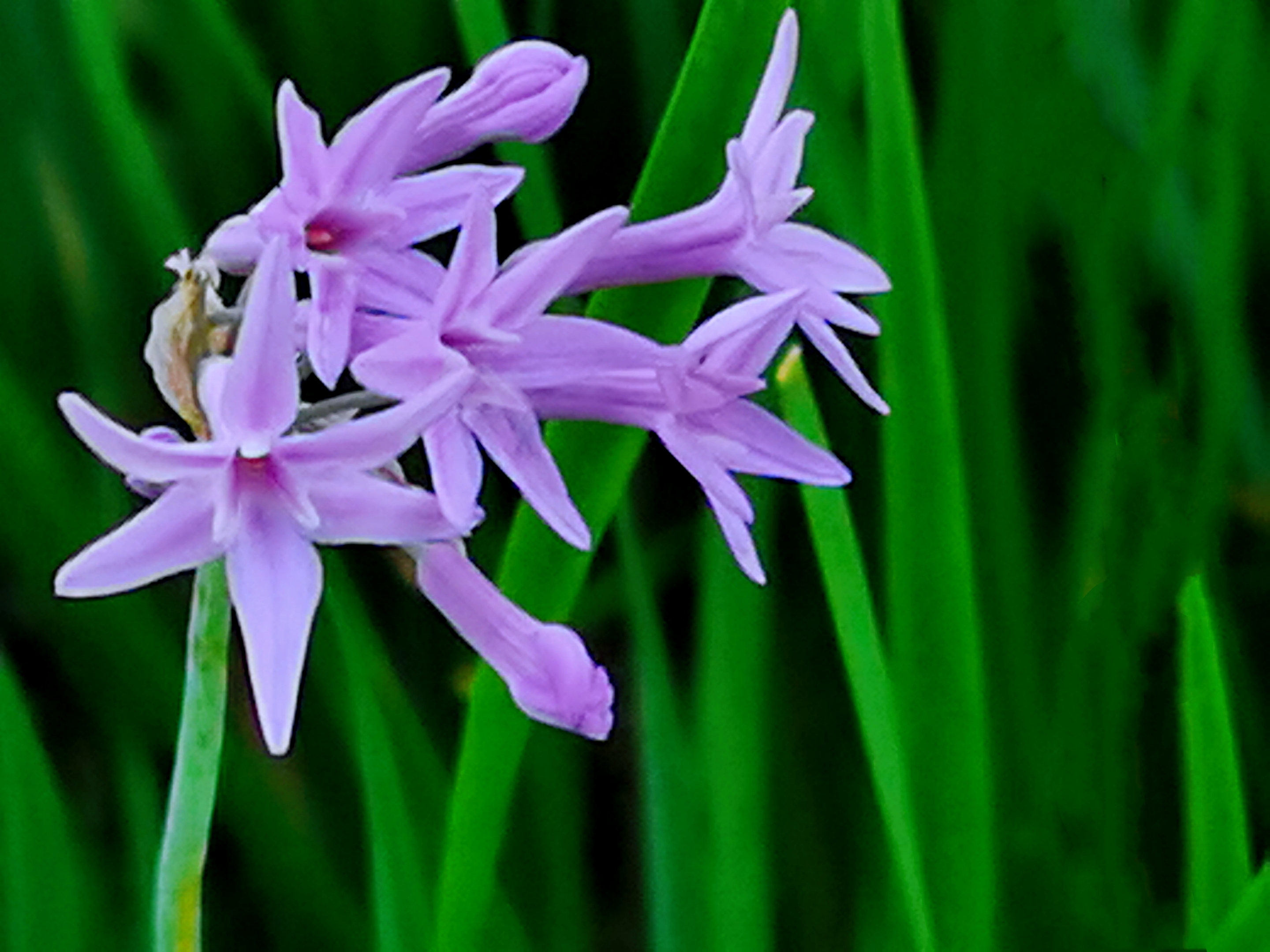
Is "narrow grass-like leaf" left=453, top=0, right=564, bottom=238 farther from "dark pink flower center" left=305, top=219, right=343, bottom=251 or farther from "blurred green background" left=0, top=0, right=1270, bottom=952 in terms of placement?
"dark pink flower center" left=305, top=219, right=343, bottom=251

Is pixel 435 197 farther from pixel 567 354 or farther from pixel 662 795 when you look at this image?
pixel 662 795

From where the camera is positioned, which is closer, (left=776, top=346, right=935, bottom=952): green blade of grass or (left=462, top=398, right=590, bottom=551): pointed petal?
(left=462, top=398, right=590, bottom=551): pointed petal

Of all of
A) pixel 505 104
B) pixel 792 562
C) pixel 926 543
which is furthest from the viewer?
pixel 792 562

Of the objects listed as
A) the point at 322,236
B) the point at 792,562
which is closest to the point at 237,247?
the point at 322,236

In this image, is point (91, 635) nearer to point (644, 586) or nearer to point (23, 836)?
point (23, 836)

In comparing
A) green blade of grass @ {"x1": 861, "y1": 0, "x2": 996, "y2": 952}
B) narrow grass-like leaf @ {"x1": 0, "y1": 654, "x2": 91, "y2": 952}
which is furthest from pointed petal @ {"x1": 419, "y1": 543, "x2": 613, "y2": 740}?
narrow grass-like leaf @ {"x1": 0, "y1": 654, "x2": 91, "y2": 952}

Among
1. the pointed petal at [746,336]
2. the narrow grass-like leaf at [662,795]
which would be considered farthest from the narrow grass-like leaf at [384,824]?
the pointed petal at [746,336]
